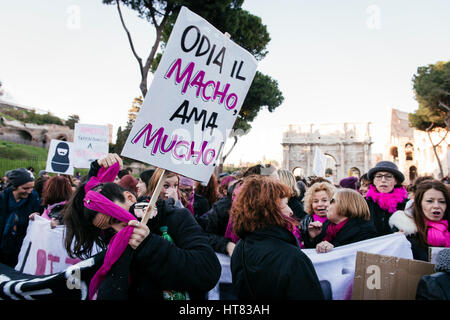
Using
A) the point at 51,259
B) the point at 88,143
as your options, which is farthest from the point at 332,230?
the point at 88,143

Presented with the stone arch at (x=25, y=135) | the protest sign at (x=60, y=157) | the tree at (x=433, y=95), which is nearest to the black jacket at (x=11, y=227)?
the protest sign at (x=60, y=157)

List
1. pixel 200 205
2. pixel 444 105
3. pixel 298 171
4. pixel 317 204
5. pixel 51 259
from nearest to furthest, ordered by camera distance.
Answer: pixel 51 259 < pixel 317 204 < pixel 200 205 < pixel 444 105 < pixel 298 171

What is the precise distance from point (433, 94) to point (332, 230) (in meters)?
→ 25.2

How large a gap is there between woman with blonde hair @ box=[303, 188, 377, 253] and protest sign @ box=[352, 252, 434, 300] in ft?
1.98

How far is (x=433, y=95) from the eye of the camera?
73.7 ft

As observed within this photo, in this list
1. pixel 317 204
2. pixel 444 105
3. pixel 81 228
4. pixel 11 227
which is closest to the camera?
pixel 81 228

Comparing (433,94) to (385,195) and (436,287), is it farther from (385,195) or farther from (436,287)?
(436,287)

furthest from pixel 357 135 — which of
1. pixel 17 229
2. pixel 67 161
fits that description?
pixel 17 229

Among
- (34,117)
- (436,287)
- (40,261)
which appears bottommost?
(40,261)

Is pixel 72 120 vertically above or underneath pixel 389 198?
above

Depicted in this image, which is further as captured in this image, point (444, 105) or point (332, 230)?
point (444, 105)

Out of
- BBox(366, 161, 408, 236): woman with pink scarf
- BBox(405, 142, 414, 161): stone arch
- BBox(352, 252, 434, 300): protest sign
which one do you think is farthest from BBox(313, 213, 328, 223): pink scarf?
BBox(405, 142, 414, 161): stone arch

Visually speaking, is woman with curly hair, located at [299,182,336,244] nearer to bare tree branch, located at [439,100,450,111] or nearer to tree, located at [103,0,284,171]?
tree, located at [103,0,284,171]
